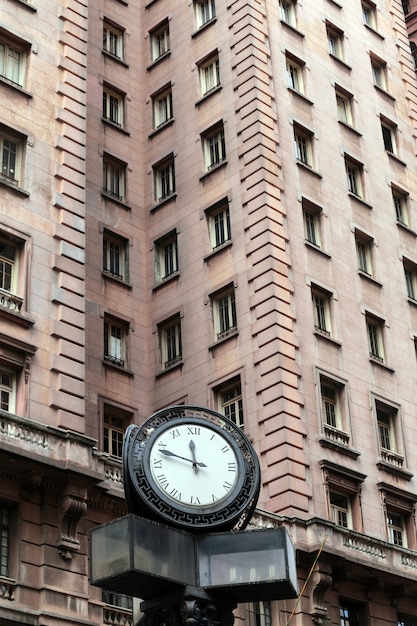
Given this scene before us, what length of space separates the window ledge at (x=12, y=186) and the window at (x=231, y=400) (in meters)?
9.41

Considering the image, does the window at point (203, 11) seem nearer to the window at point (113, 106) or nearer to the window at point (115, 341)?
the window at point (113, 106)

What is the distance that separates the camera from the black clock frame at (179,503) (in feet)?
33.5

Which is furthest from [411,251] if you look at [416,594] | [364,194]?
[416,594]

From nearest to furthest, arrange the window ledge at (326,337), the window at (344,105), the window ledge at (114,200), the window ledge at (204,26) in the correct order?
the window ledge at (326,337), the window ledge at (114,200), the window ledge at (204,26), the window at (344,105)

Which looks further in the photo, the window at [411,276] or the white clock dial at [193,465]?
the window at [411,276]

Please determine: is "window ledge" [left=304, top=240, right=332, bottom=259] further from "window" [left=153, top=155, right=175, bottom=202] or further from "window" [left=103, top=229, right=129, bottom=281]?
"window" [left=103, top=229, right=129, bottom=281]

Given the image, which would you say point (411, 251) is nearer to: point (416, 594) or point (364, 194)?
point (364, 194)

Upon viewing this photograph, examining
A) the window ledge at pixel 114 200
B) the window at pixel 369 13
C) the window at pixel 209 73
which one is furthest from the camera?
the window at pixel 369 13

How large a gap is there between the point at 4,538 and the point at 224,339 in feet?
40.9

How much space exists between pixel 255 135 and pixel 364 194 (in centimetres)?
720

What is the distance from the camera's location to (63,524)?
2875cm

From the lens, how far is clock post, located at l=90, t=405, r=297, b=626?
968 centimetres

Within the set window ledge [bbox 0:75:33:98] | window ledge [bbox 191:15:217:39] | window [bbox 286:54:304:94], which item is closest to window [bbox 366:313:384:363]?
window [bbox 286:54:304:94]

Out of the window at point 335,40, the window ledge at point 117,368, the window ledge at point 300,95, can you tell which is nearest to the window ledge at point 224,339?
the window ledge at point 117,368
